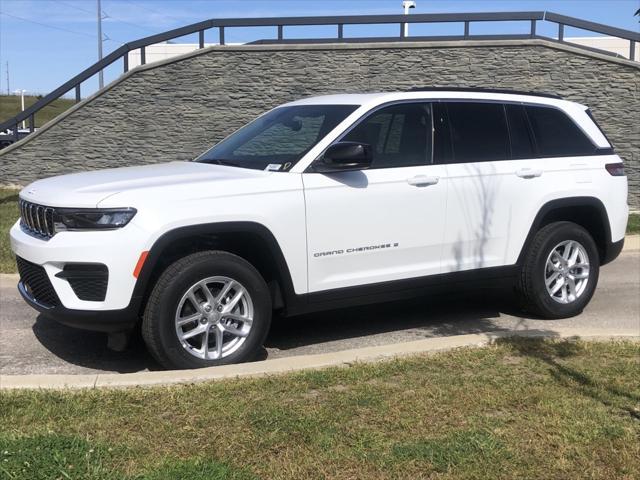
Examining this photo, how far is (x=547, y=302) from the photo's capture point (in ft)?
20.3

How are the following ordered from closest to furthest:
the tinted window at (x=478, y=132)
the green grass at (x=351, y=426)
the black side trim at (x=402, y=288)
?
the green grass at (x=351, y=426) → the black side trim at (x=402, y=288) → the tinted window at (x=478, y=132)

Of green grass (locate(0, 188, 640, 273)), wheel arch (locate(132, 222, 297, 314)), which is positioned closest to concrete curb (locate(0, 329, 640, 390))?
wheel arch (locate(132, 222, 297, 314))

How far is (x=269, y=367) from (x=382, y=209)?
146 centimetres

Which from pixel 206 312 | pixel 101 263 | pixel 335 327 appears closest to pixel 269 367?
pixel 206 312

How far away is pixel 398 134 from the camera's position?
5.58m

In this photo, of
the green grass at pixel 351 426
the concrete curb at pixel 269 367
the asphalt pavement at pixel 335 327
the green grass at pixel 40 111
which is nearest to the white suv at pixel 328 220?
the concrete curb at pixel 269 367

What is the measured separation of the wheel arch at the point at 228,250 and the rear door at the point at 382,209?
0.23 m

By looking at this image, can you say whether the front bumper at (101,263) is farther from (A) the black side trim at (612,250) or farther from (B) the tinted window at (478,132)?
(A) the black side trim at (612,250)

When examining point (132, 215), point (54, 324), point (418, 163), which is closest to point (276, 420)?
point (132, 215)

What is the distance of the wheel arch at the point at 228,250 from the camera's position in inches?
174

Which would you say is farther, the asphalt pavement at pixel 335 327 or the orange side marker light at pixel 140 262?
the asphalt pavement at pixel 335 327

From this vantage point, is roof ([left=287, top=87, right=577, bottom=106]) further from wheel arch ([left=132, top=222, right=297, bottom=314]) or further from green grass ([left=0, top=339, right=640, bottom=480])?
green grass ([left=0, top=339, right=640, bottom=480])

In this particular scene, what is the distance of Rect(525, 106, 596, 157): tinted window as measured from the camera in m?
6.16

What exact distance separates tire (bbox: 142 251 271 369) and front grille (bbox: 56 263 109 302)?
0.31m
